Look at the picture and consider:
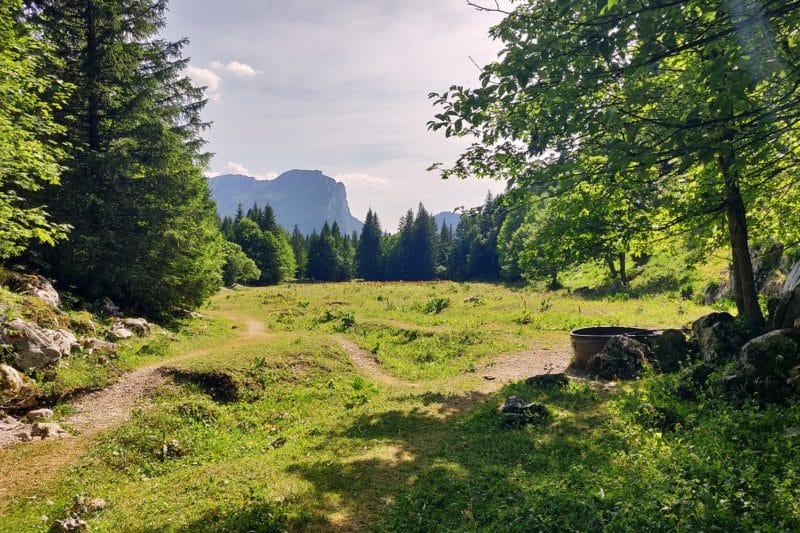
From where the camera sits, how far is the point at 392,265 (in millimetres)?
100250

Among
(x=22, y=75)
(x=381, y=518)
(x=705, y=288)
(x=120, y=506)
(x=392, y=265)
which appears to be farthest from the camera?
(x=392, y=265)

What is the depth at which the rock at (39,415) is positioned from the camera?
35.5 ft

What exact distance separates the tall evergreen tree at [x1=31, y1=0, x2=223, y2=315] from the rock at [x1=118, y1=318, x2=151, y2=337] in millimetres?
2231

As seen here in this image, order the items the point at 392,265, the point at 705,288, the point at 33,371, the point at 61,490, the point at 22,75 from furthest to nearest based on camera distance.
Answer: the point at 392,265 → the point at 705,288 → the point at 33,371 → the point at 22,75 → the point at 61,490

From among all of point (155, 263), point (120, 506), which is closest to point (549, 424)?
point (120, 506)

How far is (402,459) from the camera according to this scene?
8.79 meters

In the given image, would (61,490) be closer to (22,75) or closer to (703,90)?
(22,75)

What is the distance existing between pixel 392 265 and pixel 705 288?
257 ft

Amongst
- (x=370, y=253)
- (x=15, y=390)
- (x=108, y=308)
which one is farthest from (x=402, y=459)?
(x=370, y=253)

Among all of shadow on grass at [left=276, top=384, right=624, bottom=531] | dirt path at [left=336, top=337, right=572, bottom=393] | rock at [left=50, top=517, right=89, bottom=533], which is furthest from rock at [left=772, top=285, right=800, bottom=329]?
rock at [left=50, top=517, right=89, bottom=533]

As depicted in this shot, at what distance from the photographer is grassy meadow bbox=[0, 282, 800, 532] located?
5.71 m

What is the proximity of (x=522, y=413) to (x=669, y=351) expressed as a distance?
582 centimetres

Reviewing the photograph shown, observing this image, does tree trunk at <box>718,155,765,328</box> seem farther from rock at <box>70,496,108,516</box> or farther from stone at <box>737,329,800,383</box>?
rock at <box>70,496,108,516</box>

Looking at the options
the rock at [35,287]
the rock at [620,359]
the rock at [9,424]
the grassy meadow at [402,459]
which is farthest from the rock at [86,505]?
the rock at [620,359]
